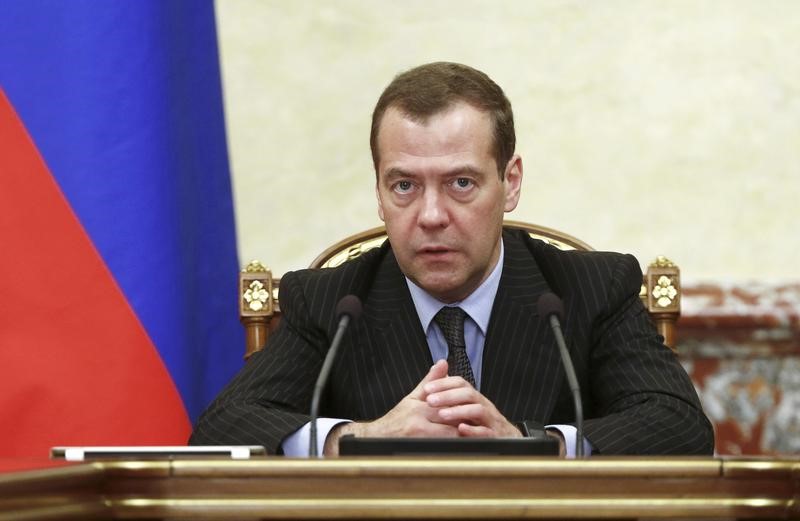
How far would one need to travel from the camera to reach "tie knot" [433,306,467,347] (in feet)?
9.07

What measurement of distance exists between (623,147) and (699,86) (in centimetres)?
33

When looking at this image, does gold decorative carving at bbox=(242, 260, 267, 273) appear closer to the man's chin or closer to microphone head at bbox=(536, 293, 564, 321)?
the man's chin

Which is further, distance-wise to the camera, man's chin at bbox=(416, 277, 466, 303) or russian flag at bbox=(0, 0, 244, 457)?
russian flag at bbox=(0, 0, 244, 457)

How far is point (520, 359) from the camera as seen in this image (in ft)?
8.86

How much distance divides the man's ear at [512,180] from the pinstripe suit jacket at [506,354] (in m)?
0.12

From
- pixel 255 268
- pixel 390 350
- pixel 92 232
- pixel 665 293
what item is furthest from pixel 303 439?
pixel 665 293

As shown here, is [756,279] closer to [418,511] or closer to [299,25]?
[299,25]

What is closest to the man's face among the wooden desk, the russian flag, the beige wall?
the russian flag

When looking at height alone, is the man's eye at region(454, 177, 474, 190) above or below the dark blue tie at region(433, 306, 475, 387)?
above

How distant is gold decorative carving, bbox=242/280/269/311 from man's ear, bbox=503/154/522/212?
26.5 inches

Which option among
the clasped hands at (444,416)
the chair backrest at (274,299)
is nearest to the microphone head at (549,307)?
the clasped hands at (444,416)

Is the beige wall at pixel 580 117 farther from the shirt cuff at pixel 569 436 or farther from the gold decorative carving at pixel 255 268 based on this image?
the shirt cuff at pixel 569 436

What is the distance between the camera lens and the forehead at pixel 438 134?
Answer: 2631 millimetres

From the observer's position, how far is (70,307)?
9.77 ft
